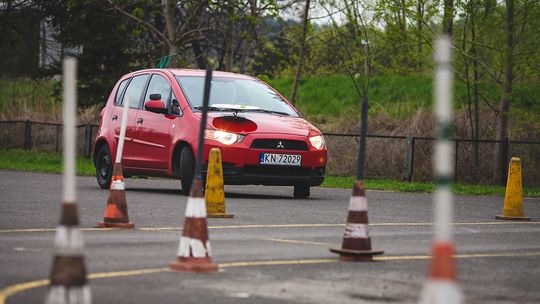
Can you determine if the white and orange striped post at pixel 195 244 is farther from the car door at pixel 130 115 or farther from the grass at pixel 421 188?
the grass at pixel 421 188

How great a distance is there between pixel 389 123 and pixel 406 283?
85.1ft

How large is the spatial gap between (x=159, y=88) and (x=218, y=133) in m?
2.04

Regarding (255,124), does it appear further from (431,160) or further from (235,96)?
(431,160)

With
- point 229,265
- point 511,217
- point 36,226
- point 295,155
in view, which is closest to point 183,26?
point 295,155

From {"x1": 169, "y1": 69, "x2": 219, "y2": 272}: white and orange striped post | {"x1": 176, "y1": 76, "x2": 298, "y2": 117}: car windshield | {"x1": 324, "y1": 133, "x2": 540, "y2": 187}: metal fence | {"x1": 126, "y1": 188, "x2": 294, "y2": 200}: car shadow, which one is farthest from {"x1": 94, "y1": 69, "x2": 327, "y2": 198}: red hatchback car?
{"x1": 324, "y1": 133, "x2": 540, "y2": 187}: metal fence

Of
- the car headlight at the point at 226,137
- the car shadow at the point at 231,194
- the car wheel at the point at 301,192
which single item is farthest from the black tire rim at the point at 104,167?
the car wheel at the point at 301,192

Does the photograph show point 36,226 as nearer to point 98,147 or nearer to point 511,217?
point 511,217

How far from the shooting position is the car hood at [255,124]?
17.5 m

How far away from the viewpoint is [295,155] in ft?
57.8

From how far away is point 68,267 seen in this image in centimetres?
593

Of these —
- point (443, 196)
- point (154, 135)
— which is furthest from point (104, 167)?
point (443, 196)

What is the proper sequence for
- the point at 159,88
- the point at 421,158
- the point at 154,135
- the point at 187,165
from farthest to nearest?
the point at 421,158, the point at 159,88, the point at 154,135, the point at 187,165

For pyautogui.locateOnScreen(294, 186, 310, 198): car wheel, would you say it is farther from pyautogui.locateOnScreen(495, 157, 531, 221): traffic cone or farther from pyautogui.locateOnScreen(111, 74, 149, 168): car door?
pyautogui.locateOnScreen(495, 157, 531, 221): traffic cone

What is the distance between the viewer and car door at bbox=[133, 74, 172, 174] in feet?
60.1
